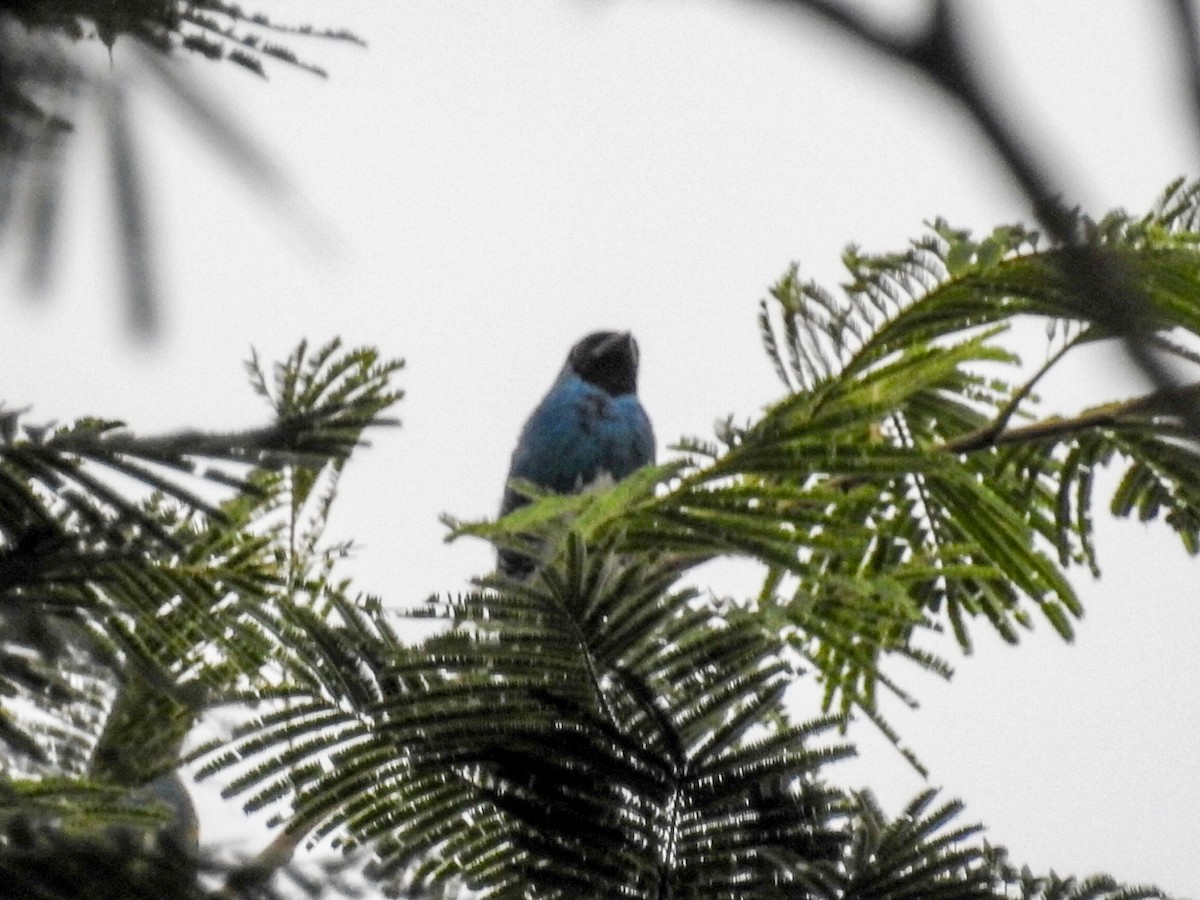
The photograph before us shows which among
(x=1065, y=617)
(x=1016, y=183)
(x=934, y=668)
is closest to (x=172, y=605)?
(x=934, y=668)

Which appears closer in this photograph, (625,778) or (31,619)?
(31,619)

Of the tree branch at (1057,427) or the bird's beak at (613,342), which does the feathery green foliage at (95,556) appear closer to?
the tree branch at (1057,427)

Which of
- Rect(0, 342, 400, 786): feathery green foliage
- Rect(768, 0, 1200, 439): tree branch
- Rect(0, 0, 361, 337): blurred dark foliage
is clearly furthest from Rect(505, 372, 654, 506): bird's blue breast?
Rect(768, 0, 1200, 439): tree branch

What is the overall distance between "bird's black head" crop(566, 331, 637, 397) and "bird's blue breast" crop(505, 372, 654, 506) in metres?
0.37

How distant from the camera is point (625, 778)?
Result: 184 centimetres

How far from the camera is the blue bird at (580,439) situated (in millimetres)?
7652

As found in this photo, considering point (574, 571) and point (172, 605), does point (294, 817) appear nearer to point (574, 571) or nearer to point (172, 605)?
point (172, 605)

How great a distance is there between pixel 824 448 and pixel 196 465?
1113 millimetres

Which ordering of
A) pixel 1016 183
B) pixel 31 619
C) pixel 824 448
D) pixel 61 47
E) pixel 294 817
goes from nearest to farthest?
1. pixel 1016 183
2. pixel 61 47
3. pixel 31 619
4. pixel 294 817
5. pixel 824 448

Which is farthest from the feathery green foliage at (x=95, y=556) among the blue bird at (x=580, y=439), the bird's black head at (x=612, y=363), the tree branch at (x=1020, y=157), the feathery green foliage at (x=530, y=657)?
the bird's black head at (x=612, y=363)

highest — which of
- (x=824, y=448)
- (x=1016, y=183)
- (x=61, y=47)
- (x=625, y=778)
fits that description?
(x=824, y=448)

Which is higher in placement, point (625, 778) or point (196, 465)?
point (196, 465)

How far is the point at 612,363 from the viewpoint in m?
8.70

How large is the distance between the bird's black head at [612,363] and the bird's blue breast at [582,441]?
14.7 inches
